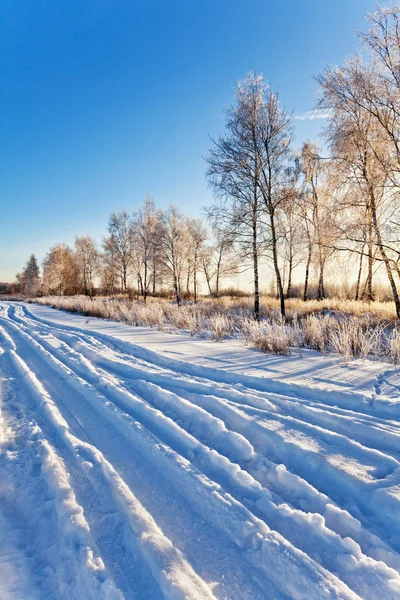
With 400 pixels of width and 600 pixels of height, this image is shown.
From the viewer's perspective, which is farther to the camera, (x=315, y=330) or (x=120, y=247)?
(x=120, y=247)

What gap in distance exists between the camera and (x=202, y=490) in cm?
208

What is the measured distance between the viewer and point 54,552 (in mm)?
1645

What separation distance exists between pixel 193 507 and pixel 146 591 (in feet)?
1.86

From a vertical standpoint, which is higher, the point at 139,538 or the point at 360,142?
the point at 360,142

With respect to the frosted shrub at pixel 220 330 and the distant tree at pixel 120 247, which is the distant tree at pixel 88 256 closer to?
the distant tree at pixel 120 247

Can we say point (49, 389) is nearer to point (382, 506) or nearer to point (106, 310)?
point (382, 506)

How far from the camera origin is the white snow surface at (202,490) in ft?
4.88

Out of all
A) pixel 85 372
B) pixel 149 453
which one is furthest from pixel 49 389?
pixel 149 453

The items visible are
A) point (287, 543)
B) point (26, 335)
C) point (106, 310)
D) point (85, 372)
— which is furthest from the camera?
point (106, 310)

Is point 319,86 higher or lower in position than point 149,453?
higher

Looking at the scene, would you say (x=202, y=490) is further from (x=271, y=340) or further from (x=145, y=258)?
(x=145, y=258)

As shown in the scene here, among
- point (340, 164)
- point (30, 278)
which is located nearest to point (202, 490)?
point (340, 164)

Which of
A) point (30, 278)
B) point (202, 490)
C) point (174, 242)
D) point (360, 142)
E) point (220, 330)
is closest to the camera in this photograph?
point (202, 490)

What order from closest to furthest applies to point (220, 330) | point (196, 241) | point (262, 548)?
point (262, 548) < point (220, 330) < point (196, 241)
